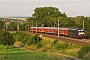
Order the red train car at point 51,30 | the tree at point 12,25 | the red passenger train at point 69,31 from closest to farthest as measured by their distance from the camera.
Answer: the red passenger train at point 69,31 → the red train car at point 51,30 → the tree at point 12,25

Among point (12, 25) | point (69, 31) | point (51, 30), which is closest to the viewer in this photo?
point (69, 31)

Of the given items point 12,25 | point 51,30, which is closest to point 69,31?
point 51,30

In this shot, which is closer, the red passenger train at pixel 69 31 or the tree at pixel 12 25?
the red passenger train at pixel 69 31

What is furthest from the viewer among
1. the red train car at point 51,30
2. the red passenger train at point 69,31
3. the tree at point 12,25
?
the tree at point 12,25

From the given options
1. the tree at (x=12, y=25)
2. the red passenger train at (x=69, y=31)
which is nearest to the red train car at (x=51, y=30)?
the red passenger train at (x=69, y=31)

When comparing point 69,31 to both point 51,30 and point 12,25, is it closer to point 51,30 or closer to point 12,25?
point 51,30

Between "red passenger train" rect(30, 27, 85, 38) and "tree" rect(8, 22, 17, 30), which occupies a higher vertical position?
"red passenger train" rect(30, 27, 85, 38)

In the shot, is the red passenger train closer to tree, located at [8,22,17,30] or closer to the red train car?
the red train car

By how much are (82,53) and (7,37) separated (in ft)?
57.0

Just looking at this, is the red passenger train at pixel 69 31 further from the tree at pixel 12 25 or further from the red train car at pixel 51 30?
the tree at pixel 12 25

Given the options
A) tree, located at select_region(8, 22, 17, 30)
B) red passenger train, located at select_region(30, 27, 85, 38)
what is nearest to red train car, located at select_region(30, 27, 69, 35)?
red passenger train, located at select_region(30, 27, 85, 38)

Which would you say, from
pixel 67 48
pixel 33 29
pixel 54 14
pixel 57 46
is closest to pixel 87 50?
pixel 67 48

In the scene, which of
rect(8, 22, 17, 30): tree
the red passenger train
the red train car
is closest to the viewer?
the red passenger train

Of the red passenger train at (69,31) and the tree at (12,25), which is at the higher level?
the red passenger train at (69,31)
